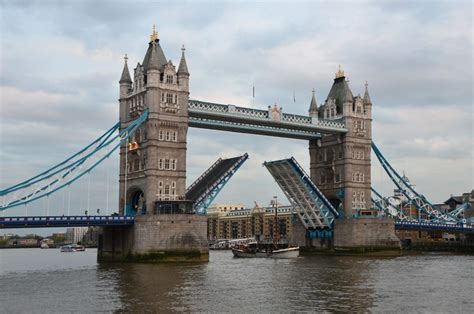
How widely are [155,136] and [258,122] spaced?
15.3 m

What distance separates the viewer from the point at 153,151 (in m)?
69.6

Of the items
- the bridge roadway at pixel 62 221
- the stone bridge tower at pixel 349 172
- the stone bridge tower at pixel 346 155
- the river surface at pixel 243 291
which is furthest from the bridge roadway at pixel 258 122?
the river surface at pixel 243 291

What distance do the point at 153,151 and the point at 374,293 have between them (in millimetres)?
36210

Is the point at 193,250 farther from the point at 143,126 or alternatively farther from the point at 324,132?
the point at 324,132

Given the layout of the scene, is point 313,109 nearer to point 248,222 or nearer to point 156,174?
point 156,174

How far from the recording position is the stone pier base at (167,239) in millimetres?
65188

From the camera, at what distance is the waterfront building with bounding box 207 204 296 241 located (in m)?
165

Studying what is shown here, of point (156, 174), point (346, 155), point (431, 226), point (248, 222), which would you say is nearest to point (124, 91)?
point (156, 174)

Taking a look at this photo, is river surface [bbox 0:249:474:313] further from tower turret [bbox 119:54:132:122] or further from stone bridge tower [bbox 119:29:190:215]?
tower turret [bbox 119:54:132:122]

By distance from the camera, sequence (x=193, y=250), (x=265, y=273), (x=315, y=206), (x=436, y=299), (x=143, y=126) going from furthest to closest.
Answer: (x=315, y=206) → (x=143, y=126) → (x=193, y=250) → (x=265, y=273) → (x=436, y=299)

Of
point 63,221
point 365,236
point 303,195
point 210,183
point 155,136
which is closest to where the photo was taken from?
point 63,221

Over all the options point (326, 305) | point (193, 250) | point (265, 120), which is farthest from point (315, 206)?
point (326, 305)

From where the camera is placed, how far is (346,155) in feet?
291

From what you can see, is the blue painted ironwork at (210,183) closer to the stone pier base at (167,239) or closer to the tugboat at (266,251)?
the stone pier base at (167,239)
